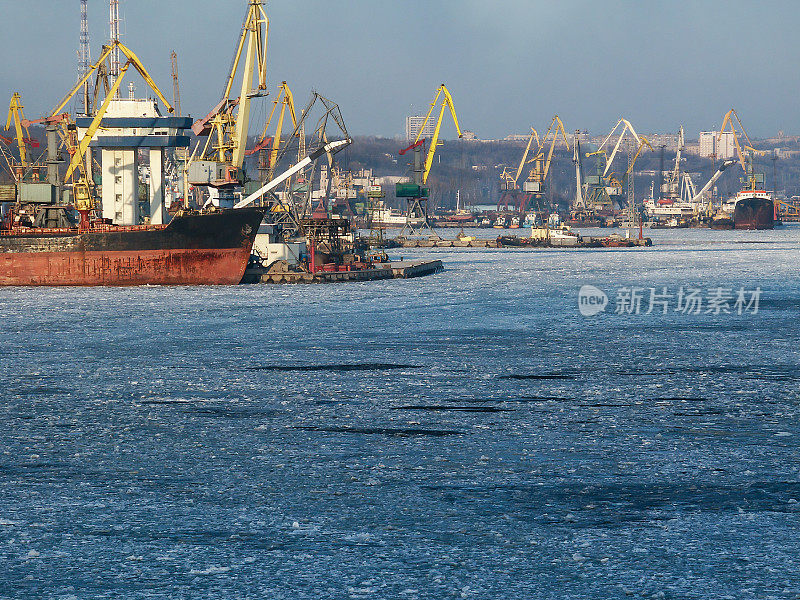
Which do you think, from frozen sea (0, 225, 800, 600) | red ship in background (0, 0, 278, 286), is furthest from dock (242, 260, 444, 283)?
frozen sea (0, 225, 800, 600)

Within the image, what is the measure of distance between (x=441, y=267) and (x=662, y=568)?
8161cm

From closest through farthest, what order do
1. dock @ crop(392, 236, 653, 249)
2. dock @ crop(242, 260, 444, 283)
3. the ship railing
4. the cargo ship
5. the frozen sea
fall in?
the frozen sea
the cargo ship
the ship railing
dock @ crop(242, 260, 444, 283)
dock @ crop(392, 236, 653, 249)

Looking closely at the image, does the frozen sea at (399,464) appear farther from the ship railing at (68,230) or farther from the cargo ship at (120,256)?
the ship railing at (68,230)

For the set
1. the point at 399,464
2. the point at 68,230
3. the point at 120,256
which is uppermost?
the point at 68,230

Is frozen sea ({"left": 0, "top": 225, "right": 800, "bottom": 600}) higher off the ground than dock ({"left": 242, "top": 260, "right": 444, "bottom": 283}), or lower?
lower

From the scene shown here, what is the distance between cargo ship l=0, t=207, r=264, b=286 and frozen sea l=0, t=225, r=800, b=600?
28787mm

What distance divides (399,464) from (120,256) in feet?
179

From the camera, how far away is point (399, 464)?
19.3 m

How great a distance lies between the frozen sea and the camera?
45.1ft

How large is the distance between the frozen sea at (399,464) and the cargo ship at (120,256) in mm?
28787

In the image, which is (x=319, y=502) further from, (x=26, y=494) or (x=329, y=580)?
(x=26, y=494)

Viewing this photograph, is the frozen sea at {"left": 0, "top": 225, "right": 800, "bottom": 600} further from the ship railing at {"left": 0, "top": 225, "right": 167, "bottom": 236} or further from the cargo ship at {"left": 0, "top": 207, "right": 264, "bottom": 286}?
the ship railing at {"left": 0, "top": 225, "right": 167, "bottom": 236}

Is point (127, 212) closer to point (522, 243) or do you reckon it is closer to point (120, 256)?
point (120, 256)

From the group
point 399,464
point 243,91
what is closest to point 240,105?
point 243,91
